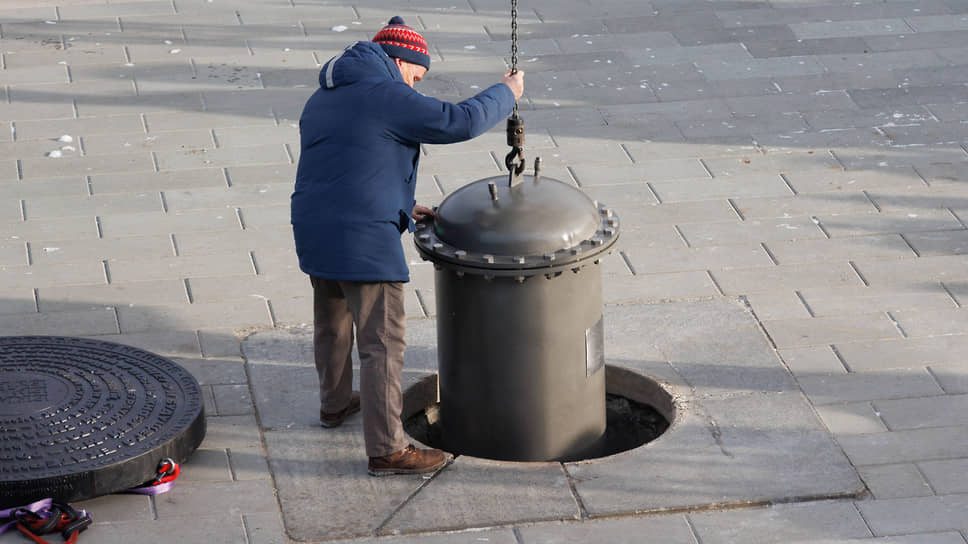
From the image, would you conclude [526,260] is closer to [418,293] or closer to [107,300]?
[418,293]

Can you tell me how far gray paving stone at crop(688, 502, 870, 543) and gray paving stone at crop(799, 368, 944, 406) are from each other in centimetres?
84

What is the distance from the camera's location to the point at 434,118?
525cm

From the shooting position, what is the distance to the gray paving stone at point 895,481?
5477 mm

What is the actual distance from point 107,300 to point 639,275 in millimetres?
2582

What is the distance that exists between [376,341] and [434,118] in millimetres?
873

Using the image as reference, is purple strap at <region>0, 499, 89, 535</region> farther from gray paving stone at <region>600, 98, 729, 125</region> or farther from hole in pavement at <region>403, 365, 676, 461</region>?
gray paving stone at <region>600, 98, 729, 125</region>

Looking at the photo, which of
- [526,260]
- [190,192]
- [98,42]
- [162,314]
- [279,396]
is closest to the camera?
[526,260]

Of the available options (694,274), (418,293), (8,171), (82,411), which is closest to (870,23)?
(694,274)

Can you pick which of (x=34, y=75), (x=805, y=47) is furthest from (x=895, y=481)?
(x=34, y=75)

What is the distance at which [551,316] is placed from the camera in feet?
18.1

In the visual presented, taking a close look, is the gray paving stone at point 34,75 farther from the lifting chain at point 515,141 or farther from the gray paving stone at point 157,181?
the lifting chain at point 515,141

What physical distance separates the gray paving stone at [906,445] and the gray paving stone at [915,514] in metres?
0.29

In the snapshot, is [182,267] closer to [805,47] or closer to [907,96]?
[907,96]

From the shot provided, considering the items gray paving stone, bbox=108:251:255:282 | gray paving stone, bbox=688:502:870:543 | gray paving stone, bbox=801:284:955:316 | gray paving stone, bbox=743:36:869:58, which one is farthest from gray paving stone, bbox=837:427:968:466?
gray paving stone, bbox=743:36:869:58
